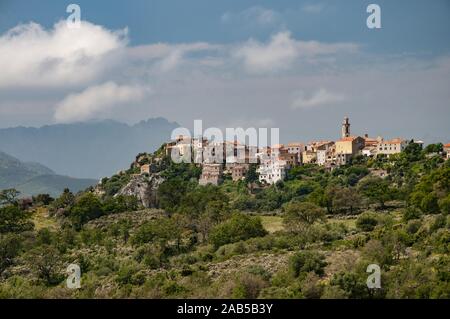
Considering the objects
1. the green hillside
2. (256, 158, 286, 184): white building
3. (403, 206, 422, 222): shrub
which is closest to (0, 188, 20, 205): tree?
(256, 158, 286, 184): white building

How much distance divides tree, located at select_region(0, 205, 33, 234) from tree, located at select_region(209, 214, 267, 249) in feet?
26.0

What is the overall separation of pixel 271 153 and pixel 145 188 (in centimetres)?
811

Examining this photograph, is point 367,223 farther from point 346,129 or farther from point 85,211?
point 346,129

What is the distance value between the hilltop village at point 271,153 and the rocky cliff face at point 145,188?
7.02ft

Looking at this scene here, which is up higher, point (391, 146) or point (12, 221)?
point (391, 146)

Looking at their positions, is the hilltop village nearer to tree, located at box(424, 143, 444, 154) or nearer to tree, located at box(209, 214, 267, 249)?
tree, located at box(424, 143, 444, 154)

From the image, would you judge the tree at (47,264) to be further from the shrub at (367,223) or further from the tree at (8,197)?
the tree at (8,197)

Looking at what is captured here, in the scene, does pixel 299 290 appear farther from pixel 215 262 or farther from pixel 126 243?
pixel 126 243

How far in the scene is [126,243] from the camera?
21484mm

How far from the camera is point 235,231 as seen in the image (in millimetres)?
19828

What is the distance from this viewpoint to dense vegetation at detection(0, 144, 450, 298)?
1266 cm

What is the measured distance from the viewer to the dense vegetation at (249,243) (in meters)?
12.7

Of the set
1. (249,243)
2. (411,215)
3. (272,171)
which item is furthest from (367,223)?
(272,171)

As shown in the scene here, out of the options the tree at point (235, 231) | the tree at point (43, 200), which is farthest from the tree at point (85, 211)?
the tree at point (235, 231)
